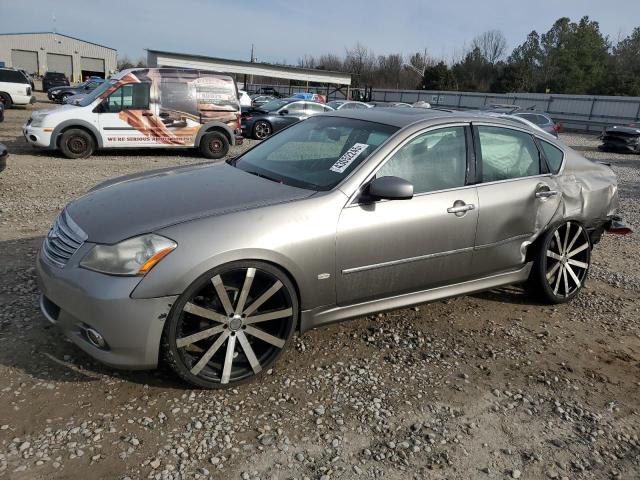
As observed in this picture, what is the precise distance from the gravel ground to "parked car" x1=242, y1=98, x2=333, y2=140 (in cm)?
1378

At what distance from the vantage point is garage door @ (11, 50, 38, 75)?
206 feet

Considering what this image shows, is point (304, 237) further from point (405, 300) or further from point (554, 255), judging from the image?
point (554, 255)

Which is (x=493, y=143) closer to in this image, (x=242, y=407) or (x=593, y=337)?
(x=593, y=337)

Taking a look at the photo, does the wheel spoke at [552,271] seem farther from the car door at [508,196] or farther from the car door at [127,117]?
the car door at [127,117]

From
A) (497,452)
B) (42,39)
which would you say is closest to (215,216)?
(497,452)

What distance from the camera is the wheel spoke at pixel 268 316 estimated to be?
2992mm

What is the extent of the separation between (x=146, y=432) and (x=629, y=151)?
2240 cm

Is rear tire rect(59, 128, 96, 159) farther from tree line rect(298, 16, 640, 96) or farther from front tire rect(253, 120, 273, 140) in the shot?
tree line rect(298, 16, 640, 96)

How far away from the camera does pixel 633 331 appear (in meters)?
4.21

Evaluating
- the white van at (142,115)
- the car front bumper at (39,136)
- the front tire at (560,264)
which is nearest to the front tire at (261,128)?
the white van at (142,115)

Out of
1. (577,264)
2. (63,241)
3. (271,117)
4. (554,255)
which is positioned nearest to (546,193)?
(554,255)

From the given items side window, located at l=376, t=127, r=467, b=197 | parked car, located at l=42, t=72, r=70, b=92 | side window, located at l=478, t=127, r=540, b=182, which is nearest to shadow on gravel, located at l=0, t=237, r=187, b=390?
side window, located at l=376, t=127, r=467, b=197

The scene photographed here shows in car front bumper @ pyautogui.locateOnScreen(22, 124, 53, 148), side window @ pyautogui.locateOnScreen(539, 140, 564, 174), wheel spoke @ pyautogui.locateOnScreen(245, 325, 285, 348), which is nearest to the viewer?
wheel spoke @ pyautogui.locateOnScreen(245, 325, 285, 348)

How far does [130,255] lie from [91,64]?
7381 cm
